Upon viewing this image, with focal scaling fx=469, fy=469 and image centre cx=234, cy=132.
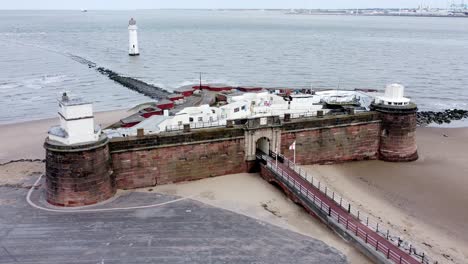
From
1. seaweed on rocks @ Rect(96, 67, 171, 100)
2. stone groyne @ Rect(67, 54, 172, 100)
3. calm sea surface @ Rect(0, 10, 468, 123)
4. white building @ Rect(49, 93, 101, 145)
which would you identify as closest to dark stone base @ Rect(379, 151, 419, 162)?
white building @ Rect(49, 93, 101, 145)

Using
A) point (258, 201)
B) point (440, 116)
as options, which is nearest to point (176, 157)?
point (258, 201)

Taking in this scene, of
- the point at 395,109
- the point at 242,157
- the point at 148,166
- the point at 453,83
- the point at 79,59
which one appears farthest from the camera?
the point at 79,59

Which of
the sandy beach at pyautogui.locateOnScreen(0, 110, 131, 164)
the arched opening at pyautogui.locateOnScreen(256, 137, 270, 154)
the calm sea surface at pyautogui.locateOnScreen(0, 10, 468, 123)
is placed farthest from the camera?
the calm sea surface at pyautogui.locateOnScreen(0, 10, 468, 123)

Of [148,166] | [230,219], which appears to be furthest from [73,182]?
[230,219]

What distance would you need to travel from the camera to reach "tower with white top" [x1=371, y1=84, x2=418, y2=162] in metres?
37.5

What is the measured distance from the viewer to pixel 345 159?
37.7 m

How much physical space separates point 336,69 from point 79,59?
5499cm

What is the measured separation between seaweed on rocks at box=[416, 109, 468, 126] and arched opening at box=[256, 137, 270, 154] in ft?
85.8

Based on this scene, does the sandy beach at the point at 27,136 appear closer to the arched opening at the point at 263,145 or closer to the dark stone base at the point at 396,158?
the arched opening at the point at 263,145

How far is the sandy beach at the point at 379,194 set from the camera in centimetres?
2612

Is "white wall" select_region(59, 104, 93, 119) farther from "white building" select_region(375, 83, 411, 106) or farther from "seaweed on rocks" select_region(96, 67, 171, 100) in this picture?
"seaweed on rocks" select_region(96, 67, 171, 100)

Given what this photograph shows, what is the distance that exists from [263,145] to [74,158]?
551 inches

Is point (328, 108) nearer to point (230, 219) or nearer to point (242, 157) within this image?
point (242, 157)

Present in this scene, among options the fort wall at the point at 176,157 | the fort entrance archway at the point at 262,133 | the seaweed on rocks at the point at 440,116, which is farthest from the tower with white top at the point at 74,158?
the seaweed on rocks at the point at 440,116
